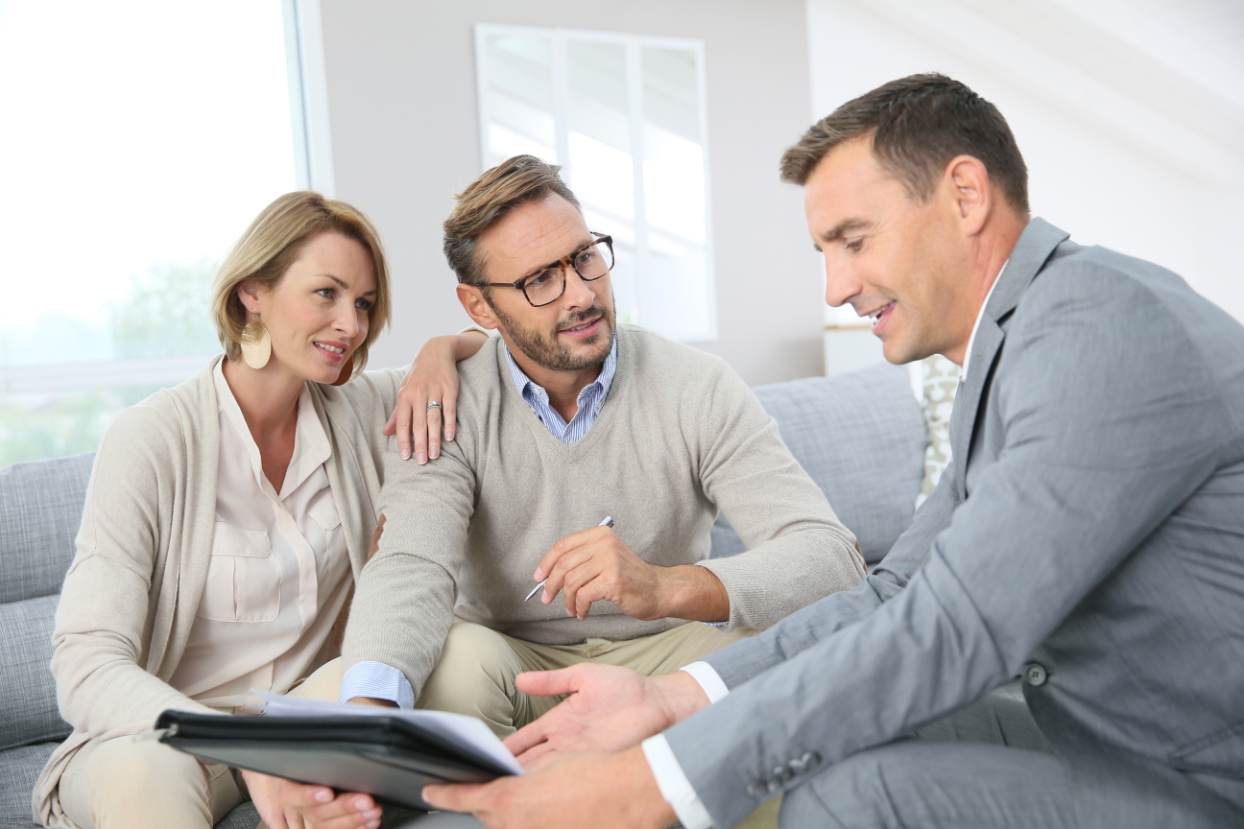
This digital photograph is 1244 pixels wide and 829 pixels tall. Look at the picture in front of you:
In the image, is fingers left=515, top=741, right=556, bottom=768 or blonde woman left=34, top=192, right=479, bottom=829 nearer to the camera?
fingers left=515, top=741, right=556, bottom=768

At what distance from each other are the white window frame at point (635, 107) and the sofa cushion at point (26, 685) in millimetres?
3143

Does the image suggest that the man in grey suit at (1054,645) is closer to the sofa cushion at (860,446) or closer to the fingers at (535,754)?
the fingers at (535,754)

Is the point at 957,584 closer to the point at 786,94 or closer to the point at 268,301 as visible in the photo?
the point at 268,301

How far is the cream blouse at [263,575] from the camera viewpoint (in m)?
1.51

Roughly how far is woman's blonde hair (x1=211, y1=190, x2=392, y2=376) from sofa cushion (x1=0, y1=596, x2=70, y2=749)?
619mm

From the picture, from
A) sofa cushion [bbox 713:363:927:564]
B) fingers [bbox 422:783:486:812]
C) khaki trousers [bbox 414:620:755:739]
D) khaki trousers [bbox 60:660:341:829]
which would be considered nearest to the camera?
fingers [bbox 422:783:486:812]

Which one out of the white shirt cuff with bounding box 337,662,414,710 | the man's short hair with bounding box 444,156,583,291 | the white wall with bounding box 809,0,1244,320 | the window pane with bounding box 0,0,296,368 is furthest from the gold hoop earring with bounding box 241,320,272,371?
the white wall with bounding box 809,0,1244,320

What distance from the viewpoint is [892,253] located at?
3.57 feet

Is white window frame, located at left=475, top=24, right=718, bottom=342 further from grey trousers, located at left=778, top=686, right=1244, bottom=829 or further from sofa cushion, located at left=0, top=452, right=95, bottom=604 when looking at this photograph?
grey trousers, located at left=778, top=686, right=1244, bottom=829

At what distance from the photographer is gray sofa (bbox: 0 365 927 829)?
1657mm

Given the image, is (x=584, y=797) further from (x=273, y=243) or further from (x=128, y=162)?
(x=128, y=162)

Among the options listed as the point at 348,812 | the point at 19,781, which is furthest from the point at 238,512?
the point at 348,812

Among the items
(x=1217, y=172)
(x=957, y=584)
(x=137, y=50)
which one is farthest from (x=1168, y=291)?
(x=1217, y=172)

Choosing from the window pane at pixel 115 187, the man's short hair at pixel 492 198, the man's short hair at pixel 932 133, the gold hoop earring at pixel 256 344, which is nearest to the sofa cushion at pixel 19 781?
the gold hoop earring at pixel 256 344
